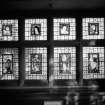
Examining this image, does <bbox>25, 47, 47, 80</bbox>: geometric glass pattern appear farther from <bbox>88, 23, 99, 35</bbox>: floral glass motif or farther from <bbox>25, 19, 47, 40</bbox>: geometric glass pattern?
<bbox>88, 23, 99, 35</bbox>: floral glass motif

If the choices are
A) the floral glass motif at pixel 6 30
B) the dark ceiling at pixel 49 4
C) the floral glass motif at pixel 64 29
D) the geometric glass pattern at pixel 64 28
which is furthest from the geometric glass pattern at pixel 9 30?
the floral glass motif at pixel 64 29

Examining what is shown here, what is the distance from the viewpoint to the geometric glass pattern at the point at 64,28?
12.8ft

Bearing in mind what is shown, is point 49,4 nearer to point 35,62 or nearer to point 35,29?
point 35,29

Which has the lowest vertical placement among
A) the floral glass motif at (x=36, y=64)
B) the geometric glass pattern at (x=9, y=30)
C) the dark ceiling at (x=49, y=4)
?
the floral glass motif at (x=36, y=64)

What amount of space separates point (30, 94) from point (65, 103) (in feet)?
2.21

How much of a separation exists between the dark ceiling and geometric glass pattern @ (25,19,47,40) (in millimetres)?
262

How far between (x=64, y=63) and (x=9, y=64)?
107 cm

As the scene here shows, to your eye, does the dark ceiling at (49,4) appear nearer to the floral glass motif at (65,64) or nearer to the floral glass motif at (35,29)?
the floral glass motif at (35,29)

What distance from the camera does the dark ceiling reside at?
3.52 meters

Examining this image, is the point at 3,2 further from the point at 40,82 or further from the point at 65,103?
the point at 65,103

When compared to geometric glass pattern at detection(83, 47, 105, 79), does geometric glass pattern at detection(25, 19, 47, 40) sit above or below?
above

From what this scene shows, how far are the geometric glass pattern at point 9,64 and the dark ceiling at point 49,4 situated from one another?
0.83m

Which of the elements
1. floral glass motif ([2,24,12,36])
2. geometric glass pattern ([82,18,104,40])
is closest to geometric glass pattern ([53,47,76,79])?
geometric glass pattern ([82,18,104,40])

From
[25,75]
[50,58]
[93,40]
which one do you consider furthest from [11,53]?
[93,40]
